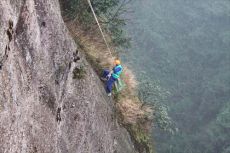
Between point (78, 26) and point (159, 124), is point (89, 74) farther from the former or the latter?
point (159, 124)

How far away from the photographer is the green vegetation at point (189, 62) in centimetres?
2930

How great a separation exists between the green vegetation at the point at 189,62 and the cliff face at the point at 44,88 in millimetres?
24025

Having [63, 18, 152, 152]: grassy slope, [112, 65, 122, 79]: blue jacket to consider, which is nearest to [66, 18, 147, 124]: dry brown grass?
[63, 18, 152, 152]: grassy slope

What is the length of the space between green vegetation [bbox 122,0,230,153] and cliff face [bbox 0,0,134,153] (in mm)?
24025

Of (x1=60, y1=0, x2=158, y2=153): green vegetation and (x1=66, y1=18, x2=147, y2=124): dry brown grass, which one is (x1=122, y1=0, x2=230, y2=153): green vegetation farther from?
(x1=66, y1=18, x2=147, y2=124): dry brown grass

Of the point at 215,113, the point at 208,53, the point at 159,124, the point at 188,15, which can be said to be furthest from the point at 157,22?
the point at 159,124

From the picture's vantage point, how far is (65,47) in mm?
4383

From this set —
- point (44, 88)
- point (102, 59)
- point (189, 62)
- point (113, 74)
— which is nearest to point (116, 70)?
point (113, 74)

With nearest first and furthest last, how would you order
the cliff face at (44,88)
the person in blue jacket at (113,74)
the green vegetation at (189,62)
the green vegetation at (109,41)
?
the cliff face at (44,88)
the person in blue jacket at (113,74)
the green vegetation at (109,41)
the green vegetation at (189,62)

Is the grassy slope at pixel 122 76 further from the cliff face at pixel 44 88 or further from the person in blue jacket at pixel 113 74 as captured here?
the cliff face at pixel 44 88

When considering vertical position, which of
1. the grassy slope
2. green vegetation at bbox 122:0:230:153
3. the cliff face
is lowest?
green vegetation at bbox 122:0:230:153

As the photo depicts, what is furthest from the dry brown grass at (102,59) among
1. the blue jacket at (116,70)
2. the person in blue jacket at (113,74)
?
the blue jacket at (116,70)

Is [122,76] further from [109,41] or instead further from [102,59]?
[109,41]

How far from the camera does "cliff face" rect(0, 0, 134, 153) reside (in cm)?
268
